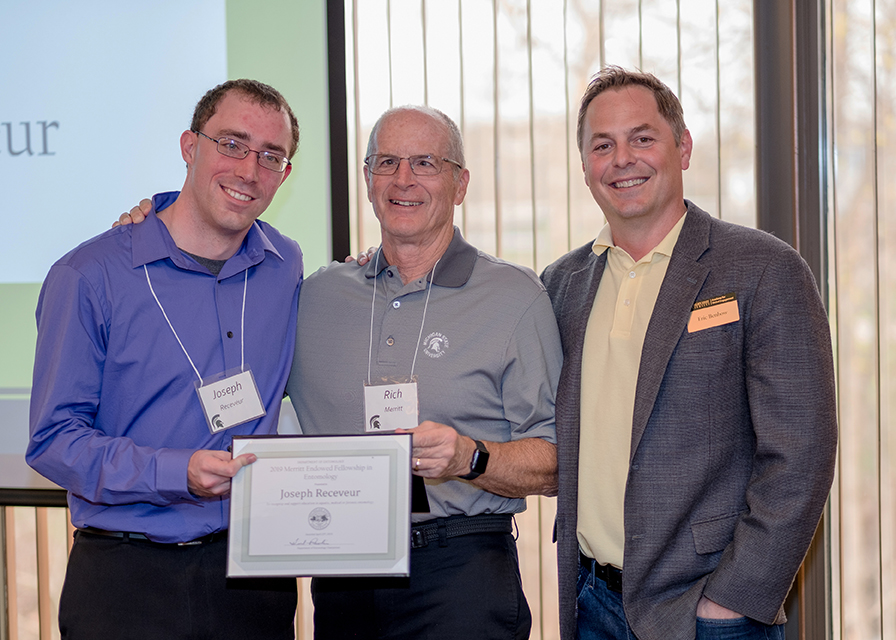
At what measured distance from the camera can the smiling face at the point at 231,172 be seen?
1.89m

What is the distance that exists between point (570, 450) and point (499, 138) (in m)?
1.39

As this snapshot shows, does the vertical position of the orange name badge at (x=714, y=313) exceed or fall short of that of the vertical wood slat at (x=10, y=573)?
it exceeds it

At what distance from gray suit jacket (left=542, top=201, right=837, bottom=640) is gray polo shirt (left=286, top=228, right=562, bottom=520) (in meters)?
0.31

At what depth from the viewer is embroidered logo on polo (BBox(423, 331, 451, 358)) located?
73.3 inches

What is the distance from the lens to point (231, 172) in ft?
6.24

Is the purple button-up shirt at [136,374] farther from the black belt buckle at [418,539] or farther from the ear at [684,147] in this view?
the ear at [684,147]

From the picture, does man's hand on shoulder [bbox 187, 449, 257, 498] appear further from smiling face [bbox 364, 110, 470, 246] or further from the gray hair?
the gray hair

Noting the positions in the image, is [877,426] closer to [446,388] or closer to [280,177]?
[446,388]

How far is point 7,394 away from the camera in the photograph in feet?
9.40

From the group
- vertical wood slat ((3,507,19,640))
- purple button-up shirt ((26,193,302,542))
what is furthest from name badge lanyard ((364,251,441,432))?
vertical wood slat ((3,507,19,640))

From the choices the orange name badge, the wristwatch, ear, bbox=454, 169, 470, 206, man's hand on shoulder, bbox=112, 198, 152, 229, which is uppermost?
ear, bbox=454, 169, 470, 206

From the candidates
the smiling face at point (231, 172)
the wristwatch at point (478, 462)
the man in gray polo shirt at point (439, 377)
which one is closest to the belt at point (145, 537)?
the man in gray polo shirt at point (439, 377)

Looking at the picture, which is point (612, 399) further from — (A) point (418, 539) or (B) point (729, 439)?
(A) point (418, 539)
